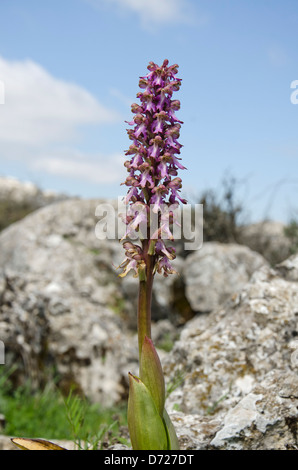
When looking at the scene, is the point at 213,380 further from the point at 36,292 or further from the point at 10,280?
the point at 10,280

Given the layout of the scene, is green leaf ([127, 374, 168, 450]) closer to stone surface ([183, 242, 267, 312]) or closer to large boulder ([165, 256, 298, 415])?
large boulder ([165, 256, 298, 415])

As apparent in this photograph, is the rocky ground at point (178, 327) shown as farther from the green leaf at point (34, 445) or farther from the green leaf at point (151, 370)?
the green leaf at point (34, 445)

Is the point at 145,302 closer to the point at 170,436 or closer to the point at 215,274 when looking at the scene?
the point at 170,436

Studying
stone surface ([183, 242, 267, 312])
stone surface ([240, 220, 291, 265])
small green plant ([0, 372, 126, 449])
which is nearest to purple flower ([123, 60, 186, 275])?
small green plant ([0, 372, 126, 449])

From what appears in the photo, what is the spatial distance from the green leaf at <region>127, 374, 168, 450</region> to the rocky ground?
0.66m

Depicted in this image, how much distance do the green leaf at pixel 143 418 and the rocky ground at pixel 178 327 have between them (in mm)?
660

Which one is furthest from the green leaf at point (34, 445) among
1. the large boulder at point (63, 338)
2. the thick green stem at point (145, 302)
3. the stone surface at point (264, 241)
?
the stone surface at point (264, 241)

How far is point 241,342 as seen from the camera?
13.2 ft

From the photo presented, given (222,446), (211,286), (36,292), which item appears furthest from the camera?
(211,286)

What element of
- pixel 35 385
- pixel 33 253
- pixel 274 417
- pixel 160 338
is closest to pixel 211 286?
pixel 160 338

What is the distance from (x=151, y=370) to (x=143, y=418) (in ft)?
0.78

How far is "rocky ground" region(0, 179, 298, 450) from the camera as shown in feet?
10.3

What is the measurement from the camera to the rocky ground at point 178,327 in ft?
10.3
